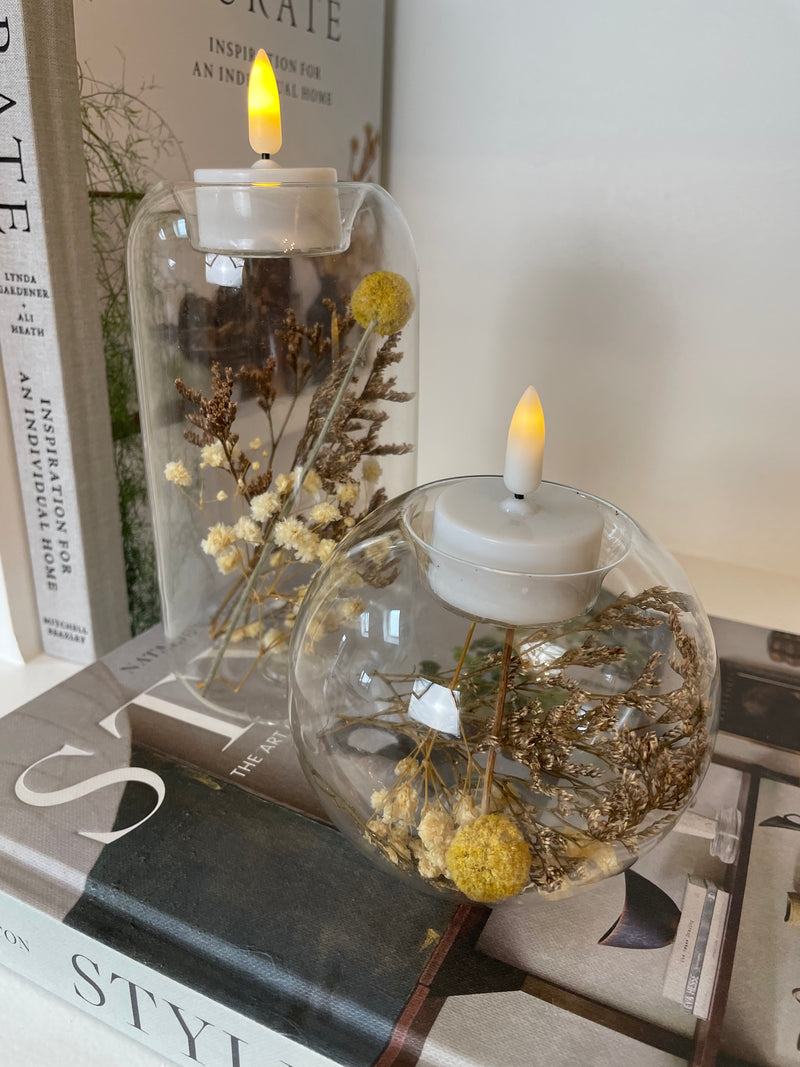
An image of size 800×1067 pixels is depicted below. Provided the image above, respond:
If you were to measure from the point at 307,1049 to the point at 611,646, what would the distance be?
0.18m

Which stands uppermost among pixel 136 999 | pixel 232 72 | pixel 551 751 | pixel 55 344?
pixel 232 72

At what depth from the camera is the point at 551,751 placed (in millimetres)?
285

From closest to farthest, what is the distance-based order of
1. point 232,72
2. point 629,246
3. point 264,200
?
point 264,200, point 232,72, point 629,246

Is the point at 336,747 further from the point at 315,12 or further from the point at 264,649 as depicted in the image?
the point at 315,12

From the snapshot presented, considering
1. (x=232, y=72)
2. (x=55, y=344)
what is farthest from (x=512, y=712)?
(x=232, y=72)

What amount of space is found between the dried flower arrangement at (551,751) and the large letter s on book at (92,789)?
5.7 inches

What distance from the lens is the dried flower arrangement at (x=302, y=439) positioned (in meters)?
0.42

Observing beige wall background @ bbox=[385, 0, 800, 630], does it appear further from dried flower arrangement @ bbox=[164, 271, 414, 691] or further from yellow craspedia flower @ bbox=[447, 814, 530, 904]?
yellow craspedia flower @ bbox=[447, 814, 530, 904]

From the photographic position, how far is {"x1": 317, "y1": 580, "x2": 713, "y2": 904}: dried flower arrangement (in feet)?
0.94

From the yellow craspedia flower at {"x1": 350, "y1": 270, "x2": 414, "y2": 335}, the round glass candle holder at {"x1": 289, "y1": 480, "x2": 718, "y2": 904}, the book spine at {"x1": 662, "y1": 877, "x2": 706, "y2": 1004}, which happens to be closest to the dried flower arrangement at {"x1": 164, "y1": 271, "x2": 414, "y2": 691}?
the yellow craspedia flower at {"x1": 350, "y1": 270, "x2": 414, "y2": 335}

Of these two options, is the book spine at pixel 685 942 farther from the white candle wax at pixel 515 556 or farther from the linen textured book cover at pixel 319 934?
the white candle wax at pixel 515 556

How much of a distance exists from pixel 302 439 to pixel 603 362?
0.36 meters

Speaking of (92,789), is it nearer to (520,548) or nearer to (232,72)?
(520,548)

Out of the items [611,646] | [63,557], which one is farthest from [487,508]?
[63,557]
